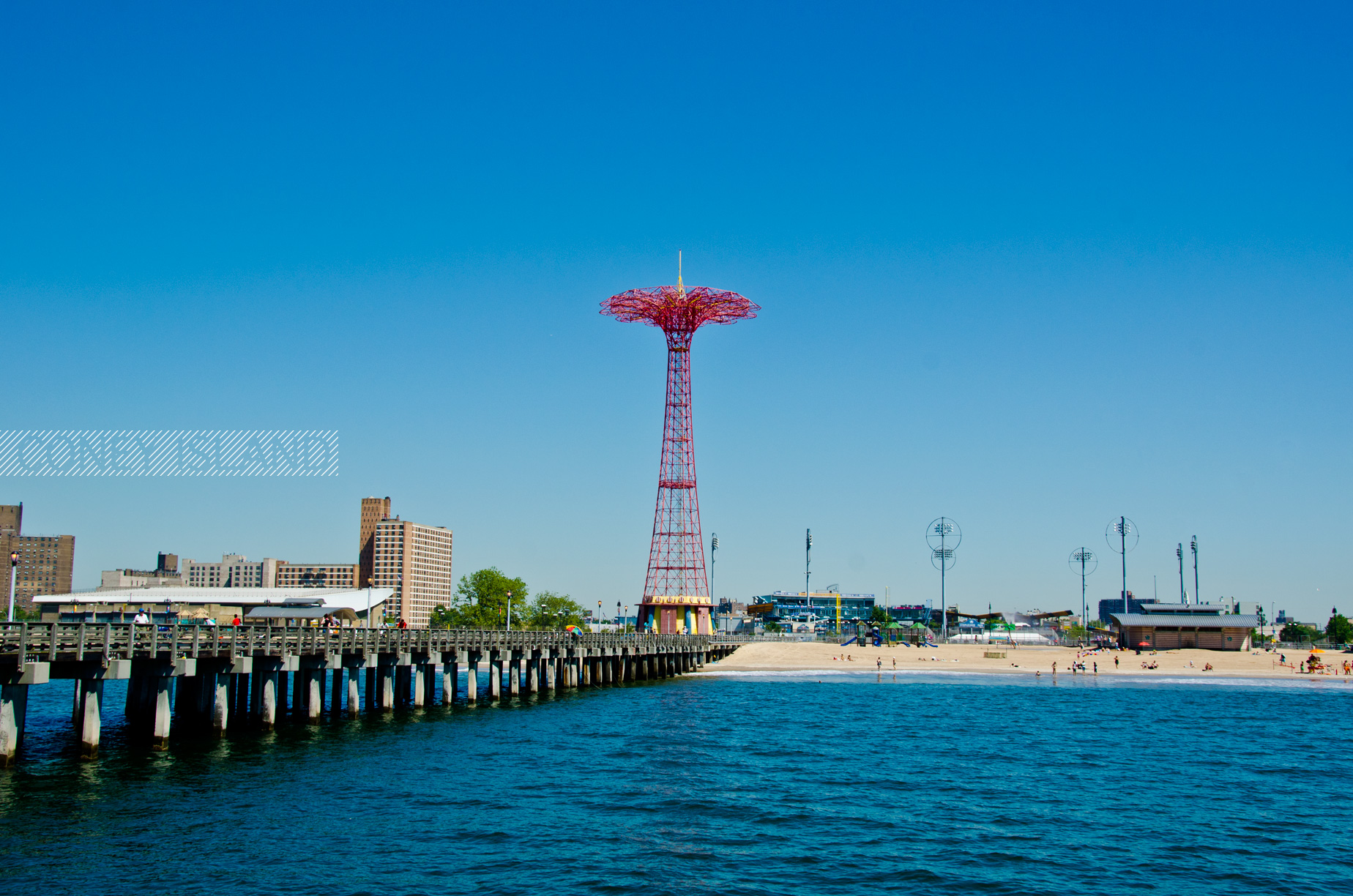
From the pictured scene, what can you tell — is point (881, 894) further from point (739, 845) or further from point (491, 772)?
point (491, 772)

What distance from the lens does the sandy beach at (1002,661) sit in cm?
11494

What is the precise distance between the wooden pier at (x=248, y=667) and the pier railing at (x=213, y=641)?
0.20 ft

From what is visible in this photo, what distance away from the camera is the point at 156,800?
31.5 meters

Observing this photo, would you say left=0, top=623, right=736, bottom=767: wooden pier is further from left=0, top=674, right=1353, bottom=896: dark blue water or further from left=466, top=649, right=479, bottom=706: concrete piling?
left=0, top=674, right=1353, bottom=896: dark blue water

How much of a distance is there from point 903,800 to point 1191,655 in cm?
11249

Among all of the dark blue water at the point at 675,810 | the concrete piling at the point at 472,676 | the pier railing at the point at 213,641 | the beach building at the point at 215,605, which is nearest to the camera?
the dark blue water at the point at 675,810

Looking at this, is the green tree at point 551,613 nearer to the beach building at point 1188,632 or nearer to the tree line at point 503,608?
the tree line at point 503,608

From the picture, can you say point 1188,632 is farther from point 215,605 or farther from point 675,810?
point 675,810

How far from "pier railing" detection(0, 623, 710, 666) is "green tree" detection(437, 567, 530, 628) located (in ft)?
208

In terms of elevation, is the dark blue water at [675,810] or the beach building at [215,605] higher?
the beach building at [215,605]

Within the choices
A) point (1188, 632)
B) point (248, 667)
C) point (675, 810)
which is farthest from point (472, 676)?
point (1188, 632)

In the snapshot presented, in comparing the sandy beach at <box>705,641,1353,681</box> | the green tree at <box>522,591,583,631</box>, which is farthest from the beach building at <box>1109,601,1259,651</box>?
the green tree at <box>522,591,583,631</box>

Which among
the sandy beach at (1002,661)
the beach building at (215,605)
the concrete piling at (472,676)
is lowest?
the sandy beach at (1002,661)

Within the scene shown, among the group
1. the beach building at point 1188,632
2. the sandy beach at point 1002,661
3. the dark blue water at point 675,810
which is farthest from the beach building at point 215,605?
the beach building at point 1188,632
